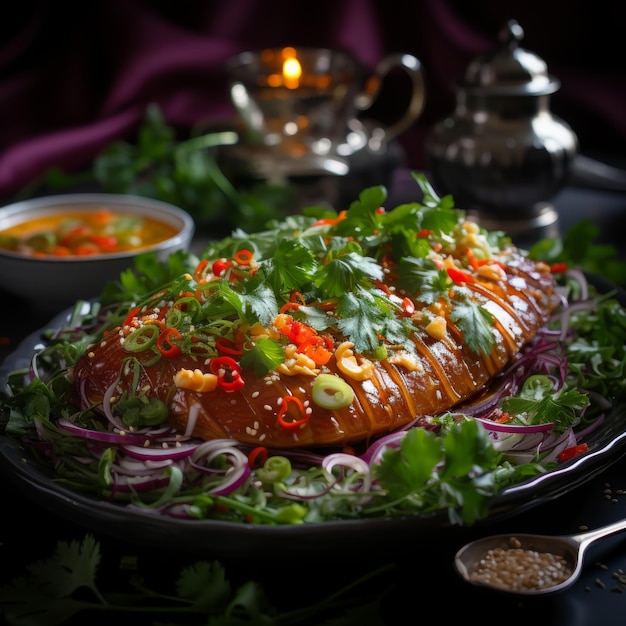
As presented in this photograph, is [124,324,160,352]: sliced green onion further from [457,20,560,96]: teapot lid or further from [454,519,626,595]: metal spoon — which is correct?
[457,20,560,96]: teapot lid

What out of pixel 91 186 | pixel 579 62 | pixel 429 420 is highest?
pixel 429 420

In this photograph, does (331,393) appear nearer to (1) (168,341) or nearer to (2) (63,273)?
(1) (168,341)

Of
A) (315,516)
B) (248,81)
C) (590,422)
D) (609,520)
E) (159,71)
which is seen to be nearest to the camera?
(315,516)

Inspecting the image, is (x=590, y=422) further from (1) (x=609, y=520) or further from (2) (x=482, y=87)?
(2) (x=482, y=87)

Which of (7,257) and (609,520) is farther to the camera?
(7,257)

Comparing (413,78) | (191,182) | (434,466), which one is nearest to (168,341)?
(434,466)

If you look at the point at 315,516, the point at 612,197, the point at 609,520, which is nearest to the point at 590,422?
the point at 609,520
